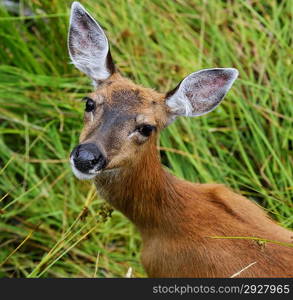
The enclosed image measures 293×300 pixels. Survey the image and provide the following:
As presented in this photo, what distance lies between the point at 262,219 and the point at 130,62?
2.08 metres

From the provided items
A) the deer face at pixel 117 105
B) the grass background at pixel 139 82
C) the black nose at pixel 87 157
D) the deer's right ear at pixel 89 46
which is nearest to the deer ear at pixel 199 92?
the deer face at pixel 117 105

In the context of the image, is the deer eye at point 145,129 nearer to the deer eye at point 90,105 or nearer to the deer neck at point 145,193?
the deer neck at point 145,193

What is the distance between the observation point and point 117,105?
14.6 feet

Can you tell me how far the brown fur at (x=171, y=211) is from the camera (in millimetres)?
4504

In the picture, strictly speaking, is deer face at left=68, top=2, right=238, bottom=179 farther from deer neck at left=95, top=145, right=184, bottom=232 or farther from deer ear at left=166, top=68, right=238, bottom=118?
deer neck at left=95, top=145, right=184, bottom=232

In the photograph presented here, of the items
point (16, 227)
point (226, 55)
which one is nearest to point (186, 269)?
point (16, 227)

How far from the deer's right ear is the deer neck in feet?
2.11

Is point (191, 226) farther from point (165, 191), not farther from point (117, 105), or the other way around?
point (117, 105)

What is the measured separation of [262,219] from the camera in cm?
477

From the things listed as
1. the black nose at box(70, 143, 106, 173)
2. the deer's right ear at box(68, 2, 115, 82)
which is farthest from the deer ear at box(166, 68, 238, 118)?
the black nose at box(70, 143, 106, 173)

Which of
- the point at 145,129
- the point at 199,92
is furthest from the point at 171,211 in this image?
the point at 199,92

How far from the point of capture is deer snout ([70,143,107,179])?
4.14m

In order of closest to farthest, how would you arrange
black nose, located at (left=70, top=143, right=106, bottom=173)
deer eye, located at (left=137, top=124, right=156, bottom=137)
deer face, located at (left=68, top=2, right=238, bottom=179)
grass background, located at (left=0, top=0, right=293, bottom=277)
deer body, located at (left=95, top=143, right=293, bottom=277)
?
black nose, located at (left=70, top=143, right=106, bottom=173), deer face, located at (left=68, top=2, right=238, bottom=179), deer eye, located at (left=137, top=124, right=156, bottom=137), deer body, located at (left=95, top=143, right=293, bottom=277), grass background, located at (left=0, top=0, right=293, bottom=277)

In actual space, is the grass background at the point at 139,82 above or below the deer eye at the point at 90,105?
below
